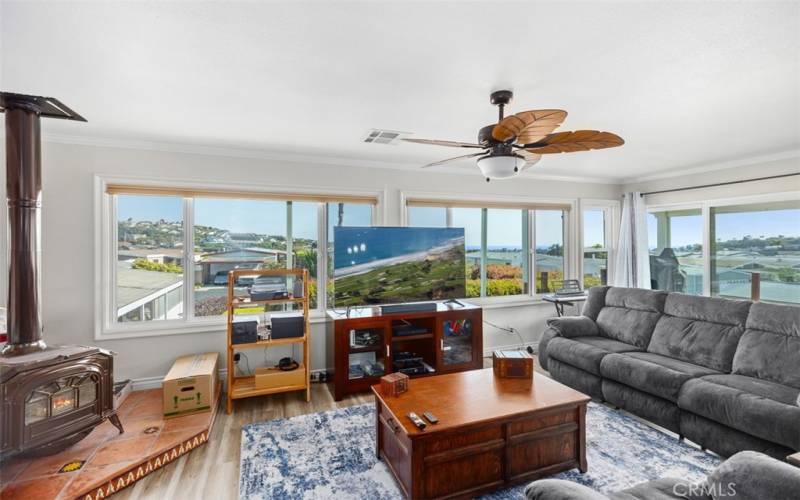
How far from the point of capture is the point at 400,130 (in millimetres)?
3023

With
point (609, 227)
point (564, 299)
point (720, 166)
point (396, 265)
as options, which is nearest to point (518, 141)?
point (396, 265)

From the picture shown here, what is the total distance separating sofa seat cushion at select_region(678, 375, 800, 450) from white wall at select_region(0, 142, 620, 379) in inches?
119

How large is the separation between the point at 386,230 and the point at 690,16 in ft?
8.53

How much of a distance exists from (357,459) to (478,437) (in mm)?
879

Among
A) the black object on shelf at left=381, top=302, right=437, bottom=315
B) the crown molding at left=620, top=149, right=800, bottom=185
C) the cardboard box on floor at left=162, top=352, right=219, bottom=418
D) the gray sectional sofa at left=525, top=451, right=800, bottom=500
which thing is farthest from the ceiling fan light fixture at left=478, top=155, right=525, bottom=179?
the crown molding at left=620, top=149, right=800, bottom=185

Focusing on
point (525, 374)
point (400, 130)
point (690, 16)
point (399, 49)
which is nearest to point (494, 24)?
point (399, 49)

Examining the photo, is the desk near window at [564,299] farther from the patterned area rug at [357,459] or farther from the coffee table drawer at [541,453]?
the coffee table drawer at [541,453]

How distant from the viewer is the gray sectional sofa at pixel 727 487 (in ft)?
3.62

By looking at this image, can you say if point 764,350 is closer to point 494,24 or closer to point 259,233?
point 494,24

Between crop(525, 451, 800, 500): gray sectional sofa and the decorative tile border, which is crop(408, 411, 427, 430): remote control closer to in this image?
crop(525, 451, 800, 500): gray sectional sofa

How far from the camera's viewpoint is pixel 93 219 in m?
3.13

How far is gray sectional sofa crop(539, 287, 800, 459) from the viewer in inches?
85.6

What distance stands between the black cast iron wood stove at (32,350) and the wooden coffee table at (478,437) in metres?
1.88

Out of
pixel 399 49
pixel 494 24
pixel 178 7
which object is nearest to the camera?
pixel 178 7
